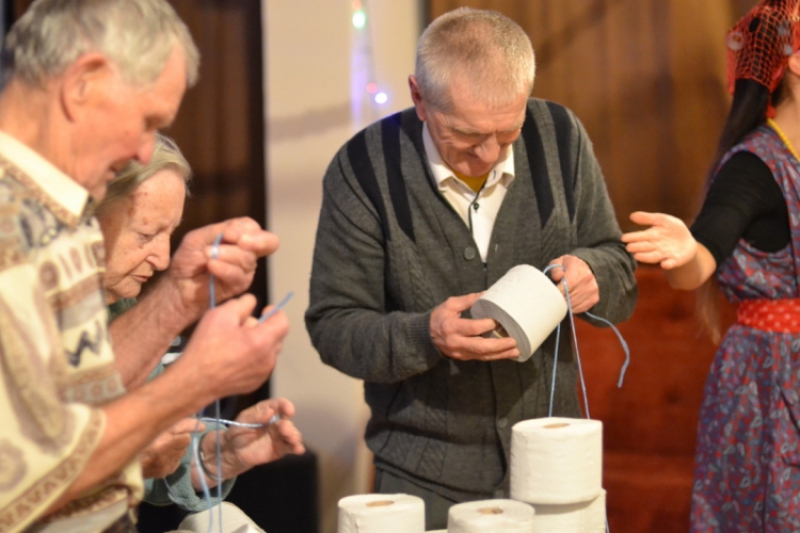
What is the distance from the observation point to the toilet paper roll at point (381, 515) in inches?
54.7

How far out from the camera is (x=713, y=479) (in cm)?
213

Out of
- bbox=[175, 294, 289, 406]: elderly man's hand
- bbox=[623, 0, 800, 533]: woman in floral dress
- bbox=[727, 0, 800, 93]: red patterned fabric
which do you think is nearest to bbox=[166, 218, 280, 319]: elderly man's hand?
bbox=[175, 294, 289, 406]: elderly man's hand

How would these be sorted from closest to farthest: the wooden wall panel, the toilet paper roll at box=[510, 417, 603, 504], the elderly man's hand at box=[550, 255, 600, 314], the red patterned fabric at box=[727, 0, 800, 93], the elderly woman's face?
the toilet paper roll at box=[510, 417, 603, 504] < the elderly woman's face < the elderly man's hand at box=[550, 255, 600, 314] < the red patterned fabric at box=[727, 0, 800, 93] < the wooden wall panel

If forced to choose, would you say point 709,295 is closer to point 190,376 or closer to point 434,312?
point 434,312

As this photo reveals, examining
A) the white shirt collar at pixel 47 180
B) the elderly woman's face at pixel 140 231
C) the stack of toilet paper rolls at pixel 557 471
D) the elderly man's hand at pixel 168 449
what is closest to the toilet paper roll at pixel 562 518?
the stack of toilet paper rolls at pixel 557 471

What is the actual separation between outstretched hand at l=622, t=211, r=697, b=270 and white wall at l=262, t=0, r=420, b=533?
167cm

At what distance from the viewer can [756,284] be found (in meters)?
2.12

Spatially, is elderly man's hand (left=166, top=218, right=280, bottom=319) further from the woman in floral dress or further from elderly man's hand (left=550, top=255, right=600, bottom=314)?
the woman in floral dress

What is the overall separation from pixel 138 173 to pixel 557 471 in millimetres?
876

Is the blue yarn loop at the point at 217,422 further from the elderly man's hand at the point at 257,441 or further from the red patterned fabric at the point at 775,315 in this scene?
the red patterned fabric at the point at 775,315

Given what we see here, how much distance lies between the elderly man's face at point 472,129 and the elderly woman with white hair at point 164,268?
51 centimetres

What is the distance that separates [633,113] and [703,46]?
0.33 m

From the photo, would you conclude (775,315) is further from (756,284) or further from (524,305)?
(524,305)

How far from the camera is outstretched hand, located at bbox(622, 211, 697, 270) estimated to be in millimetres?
1835
